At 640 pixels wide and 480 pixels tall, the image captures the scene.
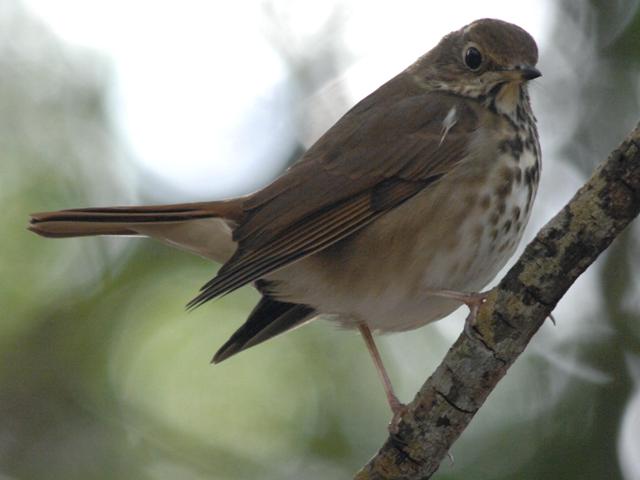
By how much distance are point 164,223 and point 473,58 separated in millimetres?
1791

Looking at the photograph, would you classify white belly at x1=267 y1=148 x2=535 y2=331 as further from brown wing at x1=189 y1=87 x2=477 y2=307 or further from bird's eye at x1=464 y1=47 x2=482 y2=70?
bird's eye at x1=464 y1=47 x2=482 y2=70

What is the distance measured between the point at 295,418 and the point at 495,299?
3.31m

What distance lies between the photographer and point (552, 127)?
24.9ft

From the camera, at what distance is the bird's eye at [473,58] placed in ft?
18.6

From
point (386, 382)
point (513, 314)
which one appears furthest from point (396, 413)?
point (513, 314)

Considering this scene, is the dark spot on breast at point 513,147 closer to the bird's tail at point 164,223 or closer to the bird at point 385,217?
the bird at point 385,217

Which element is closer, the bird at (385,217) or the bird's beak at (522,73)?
the bird at (385,217)

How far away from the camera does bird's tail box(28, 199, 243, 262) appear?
5.11 meters

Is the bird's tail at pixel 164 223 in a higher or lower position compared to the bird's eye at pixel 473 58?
lower

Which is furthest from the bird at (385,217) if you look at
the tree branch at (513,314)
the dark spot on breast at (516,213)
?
the tree branch at (513,314)

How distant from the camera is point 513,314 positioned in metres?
3.99

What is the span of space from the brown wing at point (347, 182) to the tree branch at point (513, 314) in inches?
39.2

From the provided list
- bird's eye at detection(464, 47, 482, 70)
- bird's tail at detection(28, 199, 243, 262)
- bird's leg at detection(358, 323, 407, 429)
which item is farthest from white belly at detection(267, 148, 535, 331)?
bird's eye at detection(464, 47, 482, 70)

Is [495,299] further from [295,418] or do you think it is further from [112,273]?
[112,273]
